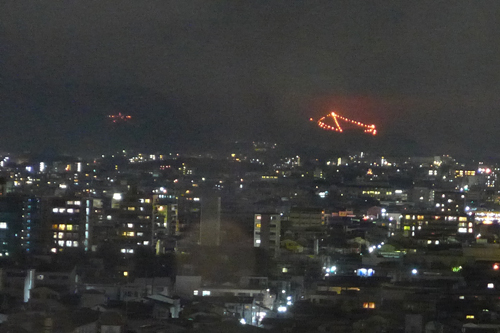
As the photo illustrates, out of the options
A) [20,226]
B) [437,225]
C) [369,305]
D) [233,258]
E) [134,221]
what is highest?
[437,225]

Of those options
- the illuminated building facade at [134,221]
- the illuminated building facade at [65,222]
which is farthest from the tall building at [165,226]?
the illuminated building facade at [65,222]

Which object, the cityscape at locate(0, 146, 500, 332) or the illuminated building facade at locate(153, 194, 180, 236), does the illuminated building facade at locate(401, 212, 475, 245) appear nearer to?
the cityscape at locate(0, 146, 500, 332)

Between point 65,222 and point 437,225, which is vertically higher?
point 437,225

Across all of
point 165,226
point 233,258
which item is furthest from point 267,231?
point 233,258

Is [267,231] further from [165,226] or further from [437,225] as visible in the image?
[437,225]

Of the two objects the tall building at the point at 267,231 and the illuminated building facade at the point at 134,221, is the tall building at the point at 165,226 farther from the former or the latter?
the tall building at the point at 267,231

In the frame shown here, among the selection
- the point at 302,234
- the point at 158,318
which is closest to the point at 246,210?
the point at 302,234

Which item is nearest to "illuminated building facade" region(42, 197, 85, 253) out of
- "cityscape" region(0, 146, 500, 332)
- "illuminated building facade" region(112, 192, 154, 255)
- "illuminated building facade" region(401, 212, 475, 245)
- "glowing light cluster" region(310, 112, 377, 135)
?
"cityscape" region(0, 146, 500, 332)

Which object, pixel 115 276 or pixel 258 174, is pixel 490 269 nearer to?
pixel 115 276
